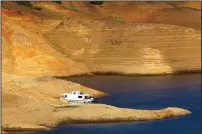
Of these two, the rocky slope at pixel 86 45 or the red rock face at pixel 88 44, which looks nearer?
the rocky slope at pixel 86 45

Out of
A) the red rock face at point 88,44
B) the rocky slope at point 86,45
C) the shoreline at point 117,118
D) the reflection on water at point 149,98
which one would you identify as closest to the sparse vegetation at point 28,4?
the rocky slope at point 86,45

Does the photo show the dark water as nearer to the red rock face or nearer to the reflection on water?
the reflection on water

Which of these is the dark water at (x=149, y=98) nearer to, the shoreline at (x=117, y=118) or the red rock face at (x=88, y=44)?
the shoreline at (x=117, y=118)

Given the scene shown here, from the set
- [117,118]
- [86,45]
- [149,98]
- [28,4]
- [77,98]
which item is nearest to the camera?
[117,118]

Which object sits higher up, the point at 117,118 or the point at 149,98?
the point at 117,118

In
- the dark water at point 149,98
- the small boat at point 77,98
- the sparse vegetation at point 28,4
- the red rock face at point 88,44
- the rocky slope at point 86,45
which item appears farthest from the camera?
the sparse vegetation at point 28,4

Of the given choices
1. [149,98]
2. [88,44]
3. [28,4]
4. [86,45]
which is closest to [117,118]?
[149,98]

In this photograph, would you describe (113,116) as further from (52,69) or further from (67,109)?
(52,69)

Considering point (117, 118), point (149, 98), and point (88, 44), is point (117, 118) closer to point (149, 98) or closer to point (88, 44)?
point (149, 98)

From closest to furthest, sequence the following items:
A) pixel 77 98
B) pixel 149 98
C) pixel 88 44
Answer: pixel 77 98 → pixel 149 98 → pixel 88 44
